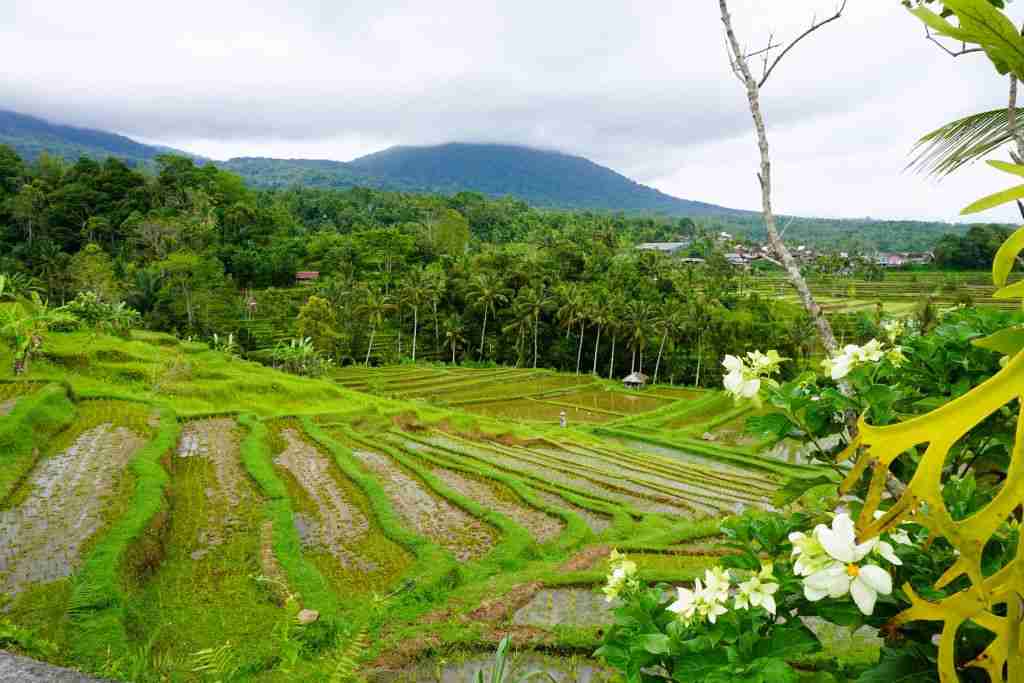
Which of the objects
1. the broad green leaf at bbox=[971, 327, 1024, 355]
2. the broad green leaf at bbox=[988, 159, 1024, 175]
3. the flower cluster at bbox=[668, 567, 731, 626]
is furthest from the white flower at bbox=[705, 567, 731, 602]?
the broad green leaf at bbox=[988, 159, 1024, 175]

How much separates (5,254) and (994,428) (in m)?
51.2

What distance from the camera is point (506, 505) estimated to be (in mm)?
11344

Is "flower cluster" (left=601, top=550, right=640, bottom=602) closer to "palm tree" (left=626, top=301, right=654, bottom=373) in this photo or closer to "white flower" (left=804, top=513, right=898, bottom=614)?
"white flower" (left=804, top=513, right=898, bottom=614)

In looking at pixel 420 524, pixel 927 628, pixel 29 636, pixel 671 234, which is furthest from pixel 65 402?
pixel 671 234

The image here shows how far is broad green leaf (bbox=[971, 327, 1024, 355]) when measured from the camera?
0.60 meters

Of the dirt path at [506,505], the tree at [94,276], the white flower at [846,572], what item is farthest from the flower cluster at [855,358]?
the tree at [94,276]

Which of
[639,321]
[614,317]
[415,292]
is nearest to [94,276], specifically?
[415,292]

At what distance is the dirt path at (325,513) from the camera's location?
859cm

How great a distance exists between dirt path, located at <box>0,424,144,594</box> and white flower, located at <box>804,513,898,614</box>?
7.87 m

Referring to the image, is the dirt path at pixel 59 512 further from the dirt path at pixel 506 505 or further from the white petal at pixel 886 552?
the white petal at pixel 886 552

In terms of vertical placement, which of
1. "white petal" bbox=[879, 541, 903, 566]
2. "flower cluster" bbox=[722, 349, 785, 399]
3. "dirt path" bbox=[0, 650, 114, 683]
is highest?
"flower cluster" bbox=[722, 349, 785, 399]

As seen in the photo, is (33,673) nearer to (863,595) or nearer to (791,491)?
(863,595)

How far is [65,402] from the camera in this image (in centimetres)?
1300

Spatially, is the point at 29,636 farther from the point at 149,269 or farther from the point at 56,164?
the point at 56,164
